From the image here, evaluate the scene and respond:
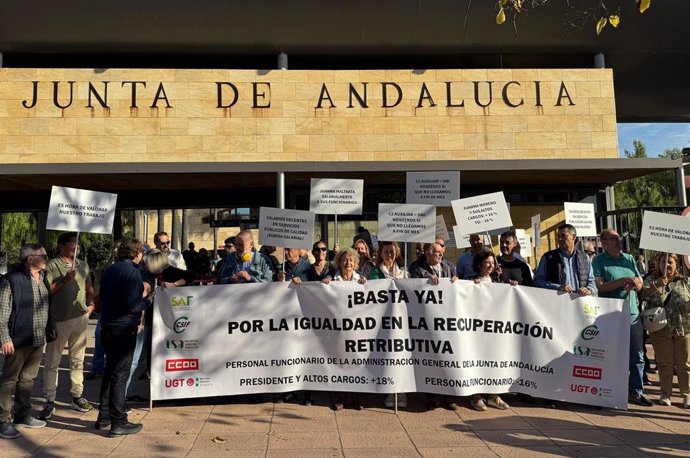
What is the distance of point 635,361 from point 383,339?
117 inches

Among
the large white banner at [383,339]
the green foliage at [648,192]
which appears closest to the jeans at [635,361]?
the large white banner at [383,339]

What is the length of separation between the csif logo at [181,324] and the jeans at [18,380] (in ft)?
4.17

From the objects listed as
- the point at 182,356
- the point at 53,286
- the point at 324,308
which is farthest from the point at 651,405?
the point at 53,286

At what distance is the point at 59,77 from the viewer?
12516mm

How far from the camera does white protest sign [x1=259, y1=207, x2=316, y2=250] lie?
6.00 m

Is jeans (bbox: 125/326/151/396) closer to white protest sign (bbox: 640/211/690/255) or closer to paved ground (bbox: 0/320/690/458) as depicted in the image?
paved ground (bbox: 0/320/690/458)

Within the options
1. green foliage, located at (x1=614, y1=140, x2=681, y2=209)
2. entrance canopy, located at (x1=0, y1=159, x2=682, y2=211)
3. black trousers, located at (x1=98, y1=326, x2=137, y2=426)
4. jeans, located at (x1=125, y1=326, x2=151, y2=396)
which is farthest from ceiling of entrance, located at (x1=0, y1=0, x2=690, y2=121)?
green foliage, located at (x1=614, y1=140, x2=681, y2=209)

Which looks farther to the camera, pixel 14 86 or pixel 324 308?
pixel 14 86

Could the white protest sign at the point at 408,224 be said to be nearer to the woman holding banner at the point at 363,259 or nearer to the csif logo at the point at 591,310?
the woman holding banner at the point at 363,259

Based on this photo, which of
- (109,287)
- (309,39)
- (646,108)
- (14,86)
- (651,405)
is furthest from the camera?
(646,108)

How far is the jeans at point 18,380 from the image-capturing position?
15.7 feet

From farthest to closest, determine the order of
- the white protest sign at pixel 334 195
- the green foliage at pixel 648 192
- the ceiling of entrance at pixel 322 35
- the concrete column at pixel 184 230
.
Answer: the green foliage at pixel 648 192, the concrete column at pixel 184 230, the ceiling of entrance at pixel 322 35, the white protest sign at pixel 334 195

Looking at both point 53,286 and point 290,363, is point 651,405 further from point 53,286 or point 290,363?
point 53,286

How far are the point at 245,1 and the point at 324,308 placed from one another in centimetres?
975
